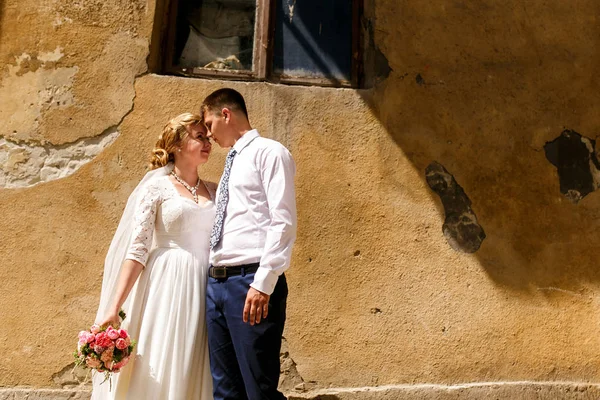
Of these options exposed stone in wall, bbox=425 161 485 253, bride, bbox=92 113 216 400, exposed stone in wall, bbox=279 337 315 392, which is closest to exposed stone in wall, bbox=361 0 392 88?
exposed stone in wall, bbox=425 161 485 253

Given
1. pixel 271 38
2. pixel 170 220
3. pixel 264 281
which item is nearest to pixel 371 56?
pixel 271 38

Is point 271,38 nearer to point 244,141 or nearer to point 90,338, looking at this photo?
point 244,141

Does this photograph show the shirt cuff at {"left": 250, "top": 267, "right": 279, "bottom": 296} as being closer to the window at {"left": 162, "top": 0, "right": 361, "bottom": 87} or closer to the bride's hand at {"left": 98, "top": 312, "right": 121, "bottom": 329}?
the bride's hand at {"left": 98, "top": 312, "right": 121, "bottom": 329}

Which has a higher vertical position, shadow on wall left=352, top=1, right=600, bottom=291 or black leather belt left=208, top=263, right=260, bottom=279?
shadow on wall left=352, top=1, right=600, bottom=291

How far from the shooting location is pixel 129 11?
3990 mm

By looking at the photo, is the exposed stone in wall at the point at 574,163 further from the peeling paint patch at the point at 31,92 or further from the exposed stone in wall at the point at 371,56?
the peeling paint patch at the point at 31,92

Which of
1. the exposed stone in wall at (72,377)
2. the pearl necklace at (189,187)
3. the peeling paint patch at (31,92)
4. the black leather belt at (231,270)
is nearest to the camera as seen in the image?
the black leather belt at (231,270)

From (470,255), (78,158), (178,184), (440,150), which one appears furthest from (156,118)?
(470,255)

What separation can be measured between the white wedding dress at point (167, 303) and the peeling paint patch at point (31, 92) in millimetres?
1173

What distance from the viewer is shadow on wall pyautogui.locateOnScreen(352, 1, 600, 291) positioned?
154 inches

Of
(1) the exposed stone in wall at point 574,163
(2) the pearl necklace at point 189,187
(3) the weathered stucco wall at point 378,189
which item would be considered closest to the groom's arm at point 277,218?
(2) the pearl necklace at point 189,187

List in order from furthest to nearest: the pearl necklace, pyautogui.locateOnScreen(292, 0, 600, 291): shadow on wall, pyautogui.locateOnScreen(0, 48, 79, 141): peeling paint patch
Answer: pyautogui.locateOnScreen(292, 0, 600, 291): shadow on wall < pyautogui.locateOnScreen(0, 48, 79, 141): peeling paint patch < the pearl necklace

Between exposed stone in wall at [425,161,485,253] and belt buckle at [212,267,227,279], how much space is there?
5.20 feet

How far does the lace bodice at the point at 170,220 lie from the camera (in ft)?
9.55
